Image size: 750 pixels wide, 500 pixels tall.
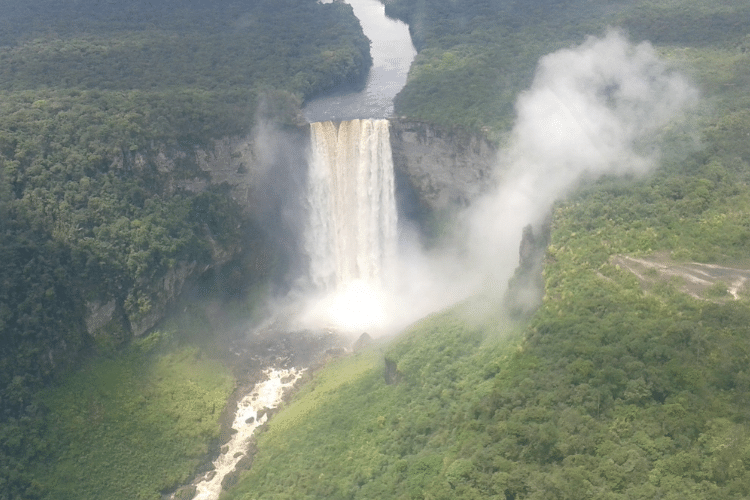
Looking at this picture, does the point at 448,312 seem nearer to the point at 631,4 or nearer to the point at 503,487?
the point at 503,487

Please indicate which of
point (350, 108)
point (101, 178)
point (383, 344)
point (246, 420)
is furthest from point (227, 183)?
point (246, 420)

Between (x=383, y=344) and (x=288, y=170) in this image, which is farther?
(x=288, y=170)

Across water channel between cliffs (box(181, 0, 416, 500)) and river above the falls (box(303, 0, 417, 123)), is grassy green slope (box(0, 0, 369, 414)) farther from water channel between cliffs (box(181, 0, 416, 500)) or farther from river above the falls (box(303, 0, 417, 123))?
water channel between cliffs (box(181, 0, 416, 500))

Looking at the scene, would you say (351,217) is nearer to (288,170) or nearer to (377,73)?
(288,170)

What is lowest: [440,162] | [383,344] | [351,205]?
[383,344]

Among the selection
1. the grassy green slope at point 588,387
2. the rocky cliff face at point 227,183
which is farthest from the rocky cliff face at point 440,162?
the grassy green slope at point 588,387

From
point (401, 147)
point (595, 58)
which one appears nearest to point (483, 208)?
point (401, 147)

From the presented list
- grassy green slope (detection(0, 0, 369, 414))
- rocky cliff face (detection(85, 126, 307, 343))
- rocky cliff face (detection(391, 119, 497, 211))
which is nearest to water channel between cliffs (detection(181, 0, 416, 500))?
rocky cliff face (detection(391, 119, 497, 211))
